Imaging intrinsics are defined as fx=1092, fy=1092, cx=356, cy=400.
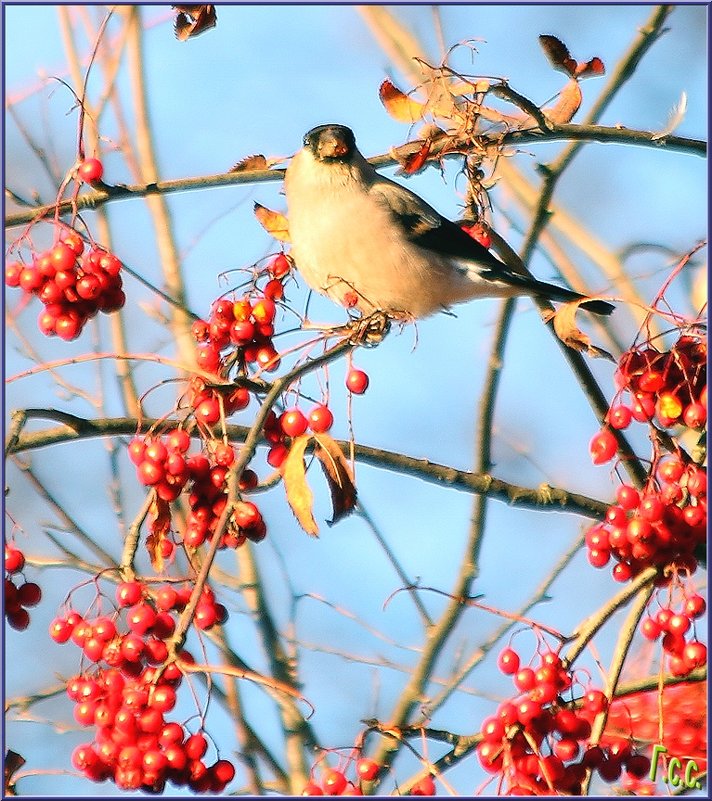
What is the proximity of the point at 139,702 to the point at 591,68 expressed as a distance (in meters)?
1.78

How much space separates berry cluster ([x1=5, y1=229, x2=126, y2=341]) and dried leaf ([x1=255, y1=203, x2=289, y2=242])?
1.91ft

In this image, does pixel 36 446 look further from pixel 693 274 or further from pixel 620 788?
pixel 693 274

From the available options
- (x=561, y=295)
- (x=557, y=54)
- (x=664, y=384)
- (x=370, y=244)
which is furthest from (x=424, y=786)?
(x=370, y=244)

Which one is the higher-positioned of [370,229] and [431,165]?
[370,229]

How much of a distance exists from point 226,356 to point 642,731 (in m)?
1.35

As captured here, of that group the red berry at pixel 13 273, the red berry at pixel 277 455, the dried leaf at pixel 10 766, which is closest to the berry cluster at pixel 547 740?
the red berry at pixel 277 455

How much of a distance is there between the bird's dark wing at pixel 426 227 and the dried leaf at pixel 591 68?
3.11ft

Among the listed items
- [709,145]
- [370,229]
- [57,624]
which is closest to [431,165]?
[709,145]

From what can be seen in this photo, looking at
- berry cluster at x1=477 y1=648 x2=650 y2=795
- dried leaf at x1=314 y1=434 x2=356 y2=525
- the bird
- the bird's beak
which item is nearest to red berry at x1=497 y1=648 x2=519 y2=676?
berry cluster at x1=477 y1=648 x2=650 y2=795

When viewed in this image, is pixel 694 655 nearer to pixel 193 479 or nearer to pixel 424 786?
pixel 424 786

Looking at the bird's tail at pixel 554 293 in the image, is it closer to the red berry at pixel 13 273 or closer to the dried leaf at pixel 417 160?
the dried leaf at pixel 417 160

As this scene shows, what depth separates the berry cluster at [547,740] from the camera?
184cm

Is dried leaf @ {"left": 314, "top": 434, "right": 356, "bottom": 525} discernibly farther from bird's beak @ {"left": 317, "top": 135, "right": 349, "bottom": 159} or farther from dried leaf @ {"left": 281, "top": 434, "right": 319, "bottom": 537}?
bird's beak @ {"left": 317, "top": 135, "right": 349, "bottom": 159}

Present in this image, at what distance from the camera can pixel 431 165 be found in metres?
2.75
